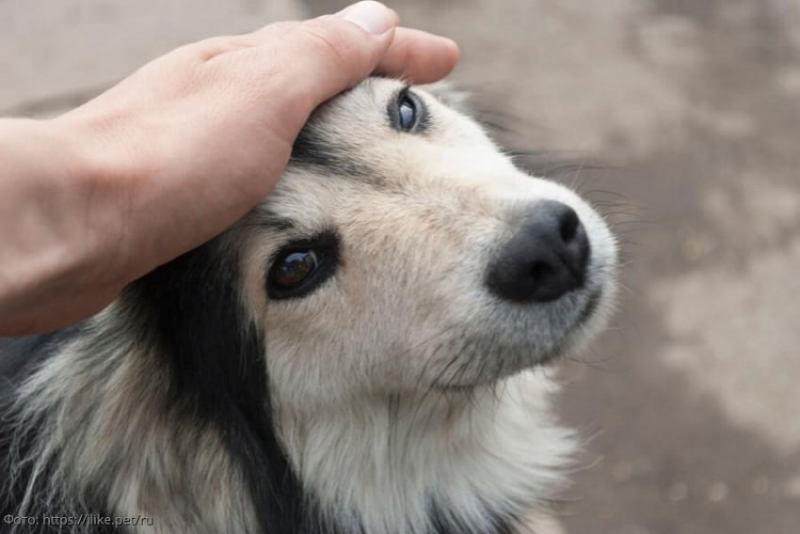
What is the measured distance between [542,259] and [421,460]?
0.74 m

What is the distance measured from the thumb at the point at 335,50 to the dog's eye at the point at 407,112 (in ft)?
0.35

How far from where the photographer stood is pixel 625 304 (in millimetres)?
3828

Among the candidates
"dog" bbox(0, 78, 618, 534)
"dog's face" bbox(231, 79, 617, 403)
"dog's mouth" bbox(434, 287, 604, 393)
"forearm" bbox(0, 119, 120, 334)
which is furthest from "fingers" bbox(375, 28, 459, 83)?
"forearm" bbox(0, 119, 120, 334)

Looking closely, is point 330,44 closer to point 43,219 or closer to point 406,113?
point 406,113

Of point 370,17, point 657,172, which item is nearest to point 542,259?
point 370,17

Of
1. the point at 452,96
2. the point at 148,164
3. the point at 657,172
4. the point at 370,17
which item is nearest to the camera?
the point at 148,164

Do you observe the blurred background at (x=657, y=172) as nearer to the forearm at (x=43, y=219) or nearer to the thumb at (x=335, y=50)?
the thumb at (x=335, y=50)

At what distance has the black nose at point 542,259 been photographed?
68.3 inches

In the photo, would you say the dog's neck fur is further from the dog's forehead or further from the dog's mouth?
the dog's forehead

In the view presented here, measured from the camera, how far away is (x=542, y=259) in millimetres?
1743

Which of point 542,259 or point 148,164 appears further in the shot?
point 542,259

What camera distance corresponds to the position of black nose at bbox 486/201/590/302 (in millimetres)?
1735

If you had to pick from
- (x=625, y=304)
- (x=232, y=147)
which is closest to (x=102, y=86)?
(x=625, y=304)

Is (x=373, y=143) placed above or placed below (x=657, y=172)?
above
